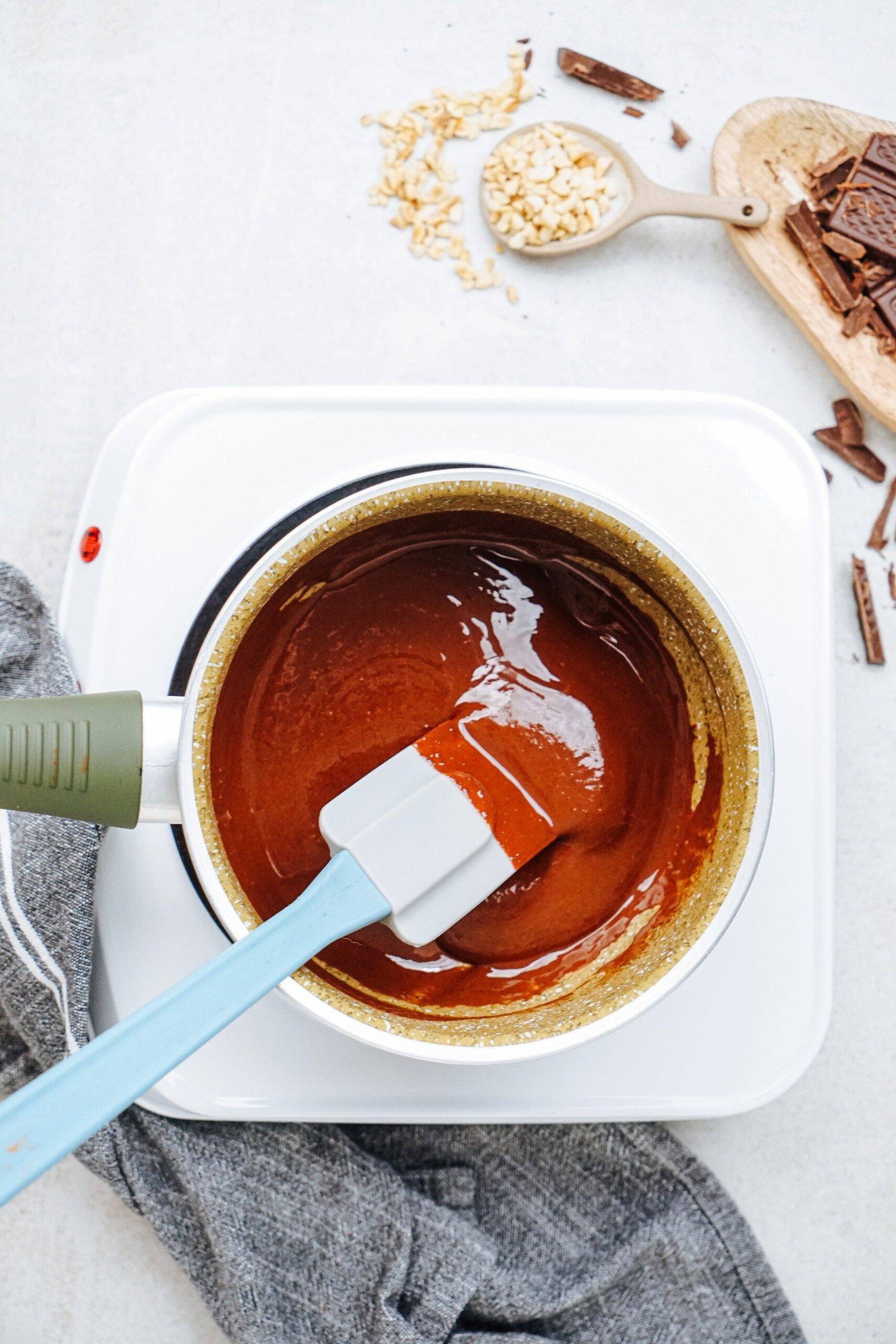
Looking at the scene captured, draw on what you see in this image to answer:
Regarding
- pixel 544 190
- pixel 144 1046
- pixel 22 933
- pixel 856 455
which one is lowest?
pixel 22 933

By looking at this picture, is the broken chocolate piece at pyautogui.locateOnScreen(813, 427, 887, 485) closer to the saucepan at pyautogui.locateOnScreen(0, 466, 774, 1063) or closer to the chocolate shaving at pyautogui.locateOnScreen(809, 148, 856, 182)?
the chocolate shaving at pyautogui.locateOnScreen(809, 148, 856, 182)

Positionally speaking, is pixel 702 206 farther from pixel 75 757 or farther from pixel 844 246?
pixel 75 757

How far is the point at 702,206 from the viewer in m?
0.78

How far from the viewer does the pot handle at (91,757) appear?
0.41m

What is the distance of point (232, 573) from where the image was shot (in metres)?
0.53

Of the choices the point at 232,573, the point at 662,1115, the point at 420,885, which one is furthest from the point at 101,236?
the point at 662,1115

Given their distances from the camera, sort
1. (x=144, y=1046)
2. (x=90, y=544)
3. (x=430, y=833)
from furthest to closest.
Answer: (x=90, y=544) < (x=430, y=833) < (x=144, y=1046)

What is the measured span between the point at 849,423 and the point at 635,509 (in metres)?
0.34

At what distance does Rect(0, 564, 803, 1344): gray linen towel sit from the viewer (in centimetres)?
62

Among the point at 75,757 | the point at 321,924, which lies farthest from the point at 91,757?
the point at 321,924

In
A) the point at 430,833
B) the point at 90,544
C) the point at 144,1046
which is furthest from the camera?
the point at 90,544

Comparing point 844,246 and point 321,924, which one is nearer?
point 321,924

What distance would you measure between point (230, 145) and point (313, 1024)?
0.66 meters

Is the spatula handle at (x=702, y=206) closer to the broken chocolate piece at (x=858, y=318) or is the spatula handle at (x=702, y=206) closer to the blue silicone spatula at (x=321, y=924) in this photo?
the broken chocolate piece at (x=858, y=318)
